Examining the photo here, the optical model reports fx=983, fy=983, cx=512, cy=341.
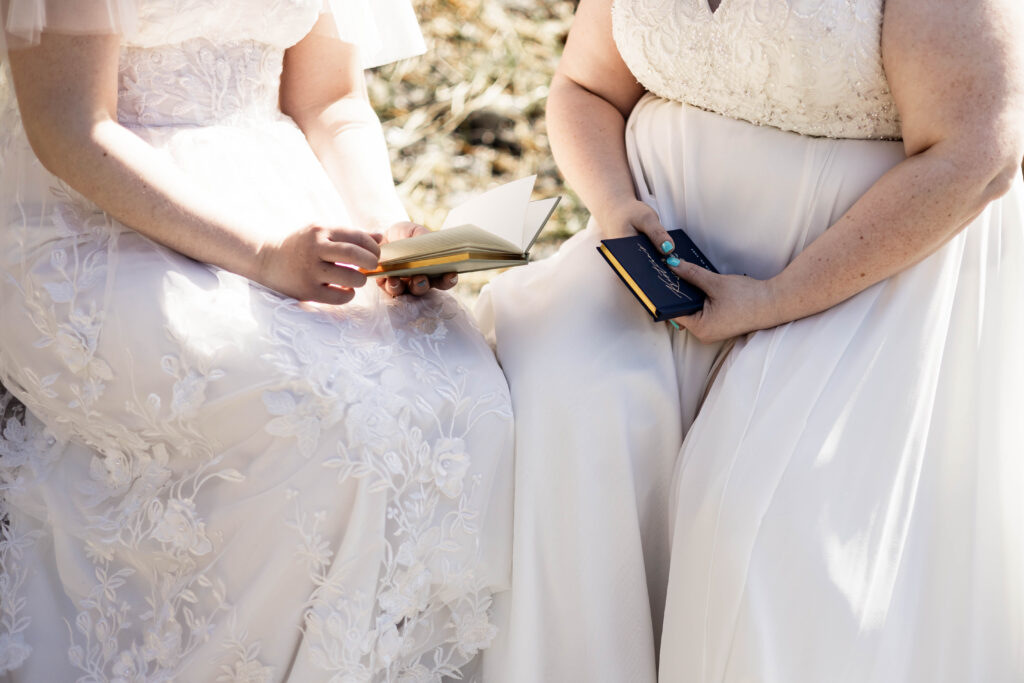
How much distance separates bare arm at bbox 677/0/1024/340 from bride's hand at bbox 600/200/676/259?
142 mm

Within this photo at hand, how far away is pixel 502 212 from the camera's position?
1656mm

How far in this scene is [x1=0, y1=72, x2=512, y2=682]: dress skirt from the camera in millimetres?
1439

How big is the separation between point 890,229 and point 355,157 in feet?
3.34

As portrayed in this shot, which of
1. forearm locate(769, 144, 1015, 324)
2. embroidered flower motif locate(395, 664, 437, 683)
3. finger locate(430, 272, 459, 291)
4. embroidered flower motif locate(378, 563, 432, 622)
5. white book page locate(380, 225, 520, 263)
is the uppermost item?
forearm locate(769, 144, 1015, 324)

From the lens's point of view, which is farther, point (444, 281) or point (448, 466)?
point (444, 281)

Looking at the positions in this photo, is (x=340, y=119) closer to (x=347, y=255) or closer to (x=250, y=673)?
(x=347, y=255)

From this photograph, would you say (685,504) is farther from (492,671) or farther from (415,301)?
(415,301)

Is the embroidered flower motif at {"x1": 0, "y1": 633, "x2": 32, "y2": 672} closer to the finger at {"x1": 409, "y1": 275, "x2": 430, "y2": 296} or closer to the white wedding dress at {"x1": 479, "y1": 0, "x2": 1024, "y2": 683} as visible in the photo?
Answer: the white wedding dress at {"x1": 479, "y1": 0, "x2": 1024, "y2": 683}

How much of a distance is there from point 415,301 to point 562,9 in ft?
10.3

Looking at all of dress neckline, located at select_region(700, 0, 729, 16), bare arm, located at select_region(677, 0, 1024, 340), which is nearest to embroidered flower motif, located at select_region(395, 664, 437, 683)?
bare arm, located at select_region(677, 0, 1024, 340)

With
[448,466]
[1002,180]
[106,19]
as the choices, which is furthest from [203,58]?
[1002,180]

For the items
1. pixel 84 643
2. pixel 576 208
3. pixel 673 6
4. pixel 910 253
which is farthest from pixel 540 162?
pixel 84 643

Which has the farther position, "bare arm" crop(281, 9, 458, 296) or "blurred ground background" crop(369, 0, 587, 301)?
"blurred ground background" crop(369, 0, 587, 301)

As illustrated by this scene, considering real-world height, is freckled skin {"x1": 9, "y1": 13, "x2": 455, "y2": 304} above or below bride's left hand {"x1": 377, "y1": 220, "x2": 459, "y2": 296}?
above
